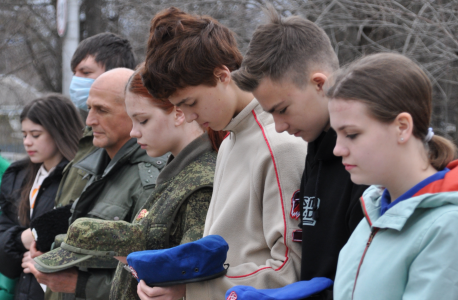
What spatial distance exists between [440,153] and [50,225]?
2.59 meters

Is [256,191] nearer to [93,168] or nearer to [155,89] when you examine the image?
[155,89]

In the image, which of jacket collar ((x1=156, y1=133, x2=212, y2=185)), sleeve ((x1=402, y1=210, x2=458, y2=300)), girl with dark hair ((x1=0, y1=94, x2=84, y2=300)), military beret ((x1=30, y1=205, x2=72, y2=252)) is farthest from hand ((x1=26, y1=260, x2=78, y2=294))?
sleeve ((x1=402, y1=210, x2=458, y2=300))

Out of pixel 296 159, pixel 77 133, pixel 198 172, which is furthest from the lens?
pixel 77 133

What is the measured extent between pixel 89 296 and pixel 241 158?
1350mm

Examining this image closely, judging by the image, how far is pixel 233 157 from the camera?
2195 millimetres

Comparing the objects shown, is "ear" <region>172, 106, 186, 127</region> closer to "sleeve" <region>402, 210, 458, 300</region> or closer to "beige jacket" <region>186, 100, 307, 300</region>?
"beige jacket" <region>186, 100, 307, 300</region>

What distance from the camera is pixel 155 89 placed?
7.54 feet

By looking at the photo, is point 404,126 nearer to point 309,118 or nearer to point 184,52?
point 309,118

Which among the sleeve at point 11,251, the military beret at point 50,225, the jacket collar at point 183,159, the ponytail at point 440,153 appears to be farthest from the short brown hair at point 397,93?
the sleeve at point 11,251

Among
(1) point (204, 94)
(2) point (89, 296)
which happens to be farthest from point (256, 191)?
(2) point (89, 296)

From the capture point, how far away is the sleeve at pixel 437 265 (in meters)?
1.32

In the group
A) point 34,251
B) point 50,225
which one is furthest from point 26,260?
point 50,225

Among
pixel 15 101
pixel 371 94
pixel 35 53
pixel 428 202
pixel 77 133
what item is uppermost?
pixel 371 94

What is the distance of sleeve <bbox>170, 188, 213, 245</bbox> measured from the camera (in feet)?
7.59
